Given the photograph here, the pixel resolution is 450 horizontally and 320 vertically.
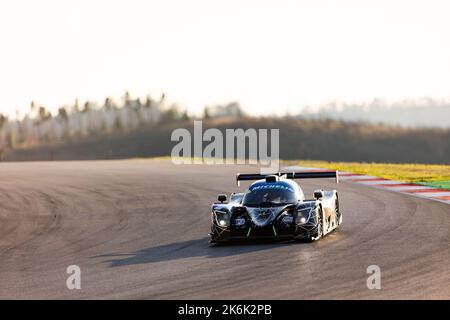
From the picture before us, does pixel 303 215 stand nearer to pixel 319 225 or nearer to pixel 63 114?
pixel 319 225

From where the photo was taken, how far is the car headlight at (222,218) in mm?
17641

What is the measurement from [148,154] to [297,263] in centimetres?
8910

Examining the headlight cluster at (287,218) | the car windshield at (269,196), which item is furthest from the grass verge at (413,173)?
the headlight cluster at (287,218)

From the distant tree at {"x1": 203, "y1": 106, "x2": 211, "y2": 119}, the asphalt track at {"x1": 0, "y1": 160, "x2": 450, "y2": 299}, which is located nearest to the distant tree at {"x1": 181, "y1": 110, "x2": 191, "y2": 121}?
the distant tree at {"x1": 203, "y1": 106, "x2": 211, "y2": 119}

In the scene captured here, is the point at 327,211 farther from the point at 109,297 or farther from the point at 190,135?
the point at 190,135

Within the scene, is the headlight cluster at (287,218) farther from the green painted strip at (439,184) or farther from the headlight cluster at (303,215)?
the green painted strip at (439,184)

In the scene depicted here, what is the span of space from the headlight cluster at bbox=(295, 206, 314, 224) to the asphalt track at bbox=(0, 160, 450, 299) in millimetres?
513

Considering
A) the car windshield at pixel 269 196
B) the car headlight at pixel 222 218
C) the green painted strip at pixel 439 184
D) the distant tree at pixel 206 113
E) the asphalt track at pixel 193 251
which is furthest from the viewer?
the distant tree at pixel 206 113

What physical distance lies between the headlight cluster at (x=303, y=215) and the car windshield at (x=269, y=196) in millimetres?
493

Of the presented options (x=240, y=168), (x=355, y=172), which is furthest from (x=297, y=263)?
(x=240, y=168)

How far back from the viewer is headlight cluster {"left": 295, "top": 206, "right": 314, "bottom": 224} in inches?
680

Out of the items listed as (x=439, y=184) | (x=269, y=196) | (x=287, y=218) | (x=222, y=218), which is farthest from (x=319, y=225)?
(x=439, y=184)

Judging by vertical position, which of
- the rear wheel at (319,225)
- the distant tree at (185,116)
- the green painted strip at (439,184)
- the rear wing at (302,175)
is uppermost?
the distant tree at (185,116)

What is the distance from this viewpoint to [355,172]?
35.3m
